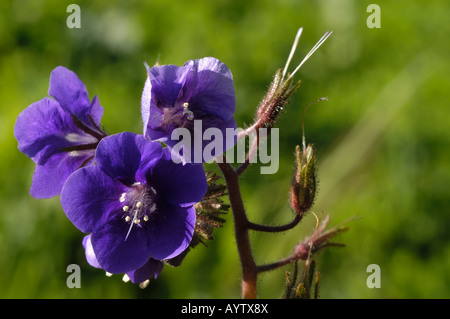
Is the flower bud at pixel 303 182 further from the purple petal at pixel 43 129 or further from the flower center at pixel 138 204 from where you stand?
the purple petal at pixel 43 129

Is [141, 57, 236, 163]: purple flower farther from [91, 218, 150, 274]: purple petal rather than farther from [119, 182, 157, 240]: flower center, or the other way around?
[91, 218, 150, 274]: purple petal

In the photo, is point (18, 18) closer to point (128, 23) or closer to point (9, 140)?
point (128, 23)

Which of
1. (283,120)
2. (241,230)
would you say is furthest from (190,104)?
(283,120)

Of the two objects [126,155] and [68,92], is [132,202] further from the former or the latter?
[68,92]

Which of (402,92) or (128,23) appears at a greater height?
(128,23)

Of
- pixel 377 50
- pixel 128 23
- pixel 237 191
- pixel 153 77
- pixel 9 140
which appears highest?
pixel 128 23
